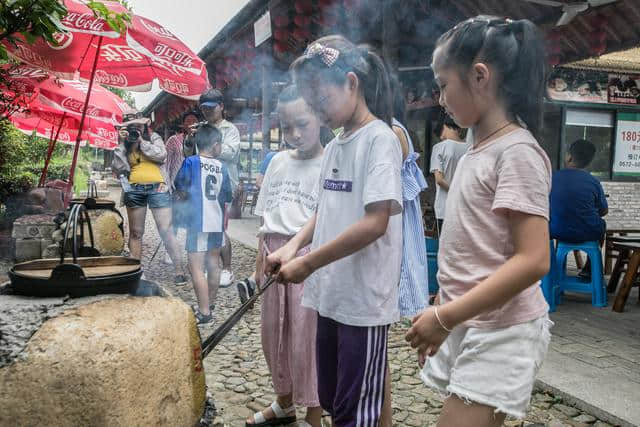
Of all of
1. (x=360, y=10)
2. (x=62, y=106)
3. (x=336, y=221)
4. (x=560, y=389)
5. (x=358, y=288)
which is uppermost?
(x=360, y=10)

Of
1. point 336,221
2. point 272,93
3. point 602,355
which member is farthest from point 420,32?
point 336,221

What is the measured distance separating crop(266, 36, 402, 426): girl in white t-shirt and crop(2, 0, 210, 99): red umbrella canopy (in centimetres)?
346

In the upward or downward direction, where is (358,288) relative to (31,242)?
upward

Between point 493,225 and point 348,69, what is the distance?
835 millimetres

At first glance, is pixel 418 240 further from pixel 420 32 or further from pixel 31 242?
pixel 31 242

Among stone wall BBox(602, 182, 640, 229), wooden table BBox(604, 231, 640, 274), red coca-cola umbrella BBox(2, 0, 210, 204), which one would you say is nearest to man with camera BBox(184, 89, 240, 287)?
red coca-cola umbrella BBox(2, 0, 210, 204)

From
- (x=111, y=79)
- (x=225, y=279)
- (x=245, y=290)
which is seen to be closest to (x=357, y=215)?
(x=245, y=290)

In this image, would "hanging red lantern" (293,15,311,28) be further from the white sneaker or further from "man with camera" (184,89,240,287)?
the white sneaker

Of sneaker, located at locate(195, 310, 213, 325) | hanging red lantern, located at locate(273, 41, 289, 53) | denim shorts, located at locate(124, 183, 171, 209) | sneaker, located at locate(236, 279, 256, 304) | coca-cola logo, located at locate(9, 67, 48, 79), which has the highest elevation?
hanging red lantern, located at locate(273, 41, 289, 53)

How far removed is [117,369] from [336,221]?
903 mm

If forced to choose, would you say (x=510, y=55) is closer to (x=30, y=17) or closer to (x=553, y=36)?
(x=30, y=17)

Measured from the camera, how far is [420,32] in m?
7.24

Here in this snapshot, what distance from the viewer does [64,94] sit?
8969 mm

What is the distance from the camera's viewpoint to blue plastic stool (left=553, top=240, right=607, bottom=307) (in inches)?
193
